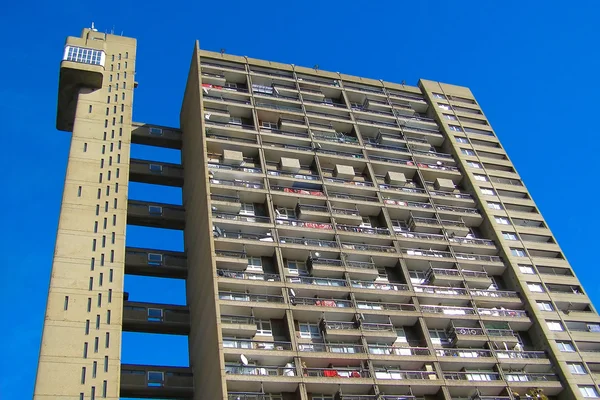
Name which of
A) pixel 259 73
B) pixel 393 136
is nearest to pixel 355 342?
pixel 393 136

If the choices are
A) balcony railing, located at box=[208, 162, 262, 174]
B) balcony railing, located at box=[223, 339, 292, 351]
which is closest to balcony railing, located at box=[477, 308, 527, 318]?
balcony railing, located at box=[223, 339, 292, 351]

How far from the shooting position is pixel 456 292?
5078cm

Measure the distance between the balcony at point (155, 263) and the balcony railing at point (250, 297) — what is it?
9328 mm

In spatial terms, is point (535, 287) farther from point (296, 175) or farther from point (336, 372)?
point (296, 175)

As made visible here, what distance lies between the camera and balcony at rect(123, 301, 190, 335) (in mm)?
49062

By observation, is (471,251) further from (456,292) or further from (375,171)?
(375,171)

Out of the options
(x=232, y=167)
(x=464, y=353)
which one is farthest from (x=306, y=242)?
(x=464, y=353)

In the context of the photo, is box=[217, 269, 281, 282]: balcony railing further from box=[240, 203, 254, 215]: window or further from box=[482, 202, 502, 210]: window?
box=[482, 202, 502, 210]: window

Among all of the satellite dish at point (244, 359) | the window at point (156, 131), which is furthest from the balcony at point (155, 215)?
the satellite dish at point (244, 359)

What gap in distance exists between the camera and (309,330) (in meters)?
45.9

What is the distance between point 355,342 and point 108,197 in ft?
69.3

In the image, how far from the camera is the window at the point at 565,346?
48.7 meters

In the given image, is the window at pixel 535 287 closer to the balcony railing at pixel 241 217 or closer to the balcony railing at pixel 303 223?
the balcony railing at pixel 303 223

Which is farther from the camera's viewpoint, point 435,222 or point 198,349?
point 435,222
